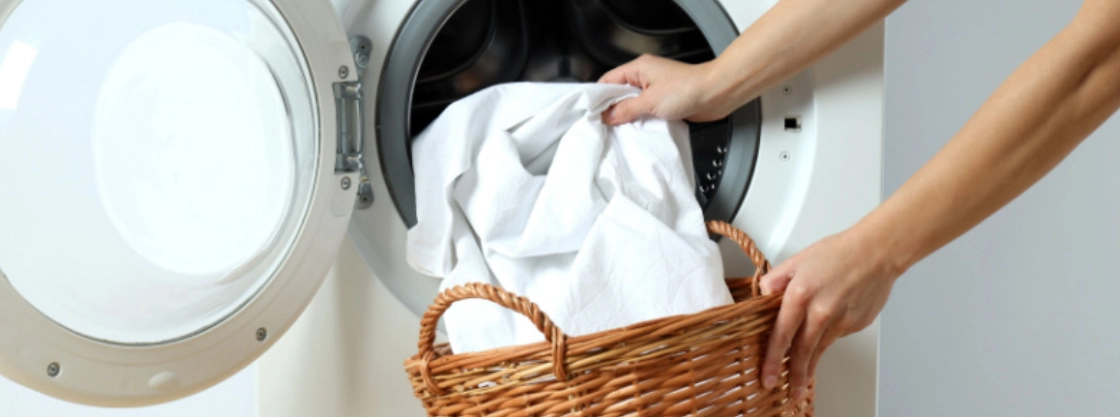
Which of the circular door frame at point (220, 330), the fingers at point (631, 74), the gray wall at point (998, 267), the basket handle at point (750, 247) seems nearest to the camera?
the circular door frame at point (220, 330)

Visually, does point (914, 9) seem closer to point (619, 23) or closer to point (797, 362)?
point (619, 23)

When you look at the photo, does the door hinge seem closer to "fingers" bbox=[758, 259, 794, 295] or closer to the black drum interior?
the black drum interior

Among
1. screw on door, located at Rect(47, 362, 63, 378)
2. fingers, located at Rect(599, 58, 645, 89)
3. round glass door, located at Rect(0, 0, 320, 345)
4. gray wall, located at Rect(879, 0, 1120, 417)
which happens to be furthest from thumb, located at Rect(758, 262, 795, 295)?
gray wall, located at Rect(879, 0, 1120, 417)

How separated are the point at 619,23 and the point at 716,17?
0.75ft

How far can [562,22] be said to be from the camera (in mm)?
1263

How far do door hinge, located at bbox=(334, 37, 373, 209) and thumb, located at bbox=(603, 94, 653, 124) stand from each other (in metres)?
0.25

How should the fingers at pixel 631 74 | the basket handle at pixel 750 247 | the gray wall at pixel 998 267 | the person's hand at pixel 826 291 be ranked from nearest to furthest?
the person's hand at pixel 826 291 < the basket handle at pixel 750 247 < the fingers at pixel 631 74 < the gray wall at pixel 998 267

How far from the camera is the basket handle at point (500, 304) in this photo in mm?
740

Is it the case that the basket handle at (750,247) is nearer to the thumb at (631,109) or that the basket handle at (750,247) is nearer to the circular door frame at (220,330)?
the thumb at (631,109)

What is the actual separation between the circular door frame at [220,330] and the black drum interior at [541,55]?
78mm

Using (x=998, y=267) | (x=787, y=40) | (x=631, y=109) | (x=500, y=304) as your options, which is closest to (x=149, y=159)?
(x=500, y=304)

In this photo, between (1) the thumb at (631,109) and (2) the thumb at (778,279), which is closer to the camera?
(2) the thumb at (778,279)

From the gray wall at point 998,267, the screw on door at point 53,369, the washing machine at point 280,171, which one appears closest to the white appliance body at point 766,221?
the washing machine at point 280,171

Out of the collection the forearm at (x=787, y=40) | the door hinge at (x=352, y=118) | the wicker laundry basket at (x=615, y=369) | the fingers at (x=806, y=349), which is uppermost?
the forearm at (x=787, y=40)
